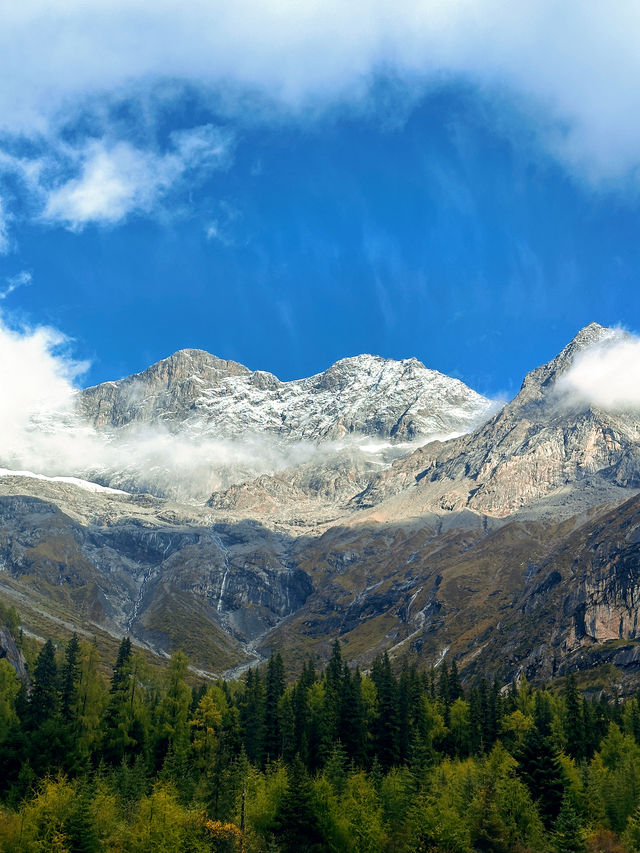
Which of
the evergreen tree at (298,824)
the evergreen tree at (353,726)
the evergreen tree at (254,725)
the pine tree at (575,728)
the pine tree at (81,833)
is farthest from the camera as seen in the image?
the pine tree at (575,728)

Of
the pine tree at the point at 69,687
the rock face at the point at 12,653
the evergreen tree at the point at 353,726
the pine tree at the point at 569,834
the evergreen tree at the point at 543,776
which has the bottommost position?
the pine tree at the point at 569,834

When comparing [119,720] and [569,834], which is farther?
[119,720]

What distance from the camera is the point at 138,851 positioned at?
217ft

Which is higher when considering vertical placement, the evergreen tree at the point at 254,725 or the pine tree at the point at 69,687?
the pine tree at the point at 69,687

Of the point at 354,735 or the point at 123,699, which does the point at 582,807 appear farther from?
the point at 123,699

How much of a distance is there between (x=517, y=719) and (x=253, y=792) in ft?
186

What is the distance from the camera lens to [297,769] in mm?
81625

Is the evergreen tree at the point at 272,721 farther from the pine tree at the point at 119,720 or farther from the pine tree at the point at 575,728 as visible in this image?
the pine tree at the point at 575,728

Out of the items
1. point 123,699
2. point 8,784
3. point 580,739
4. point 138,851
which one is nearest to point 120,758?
point 123,699

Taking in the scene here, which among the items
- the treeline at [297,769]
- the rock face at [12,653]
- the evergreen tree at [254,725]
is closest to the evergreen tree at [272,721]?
the treeline at [297,769]

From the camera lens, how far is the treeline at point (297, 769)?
73.0 metres

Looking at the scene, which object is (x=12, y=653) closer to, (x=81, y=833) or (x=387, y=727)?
(x=387, y=727)

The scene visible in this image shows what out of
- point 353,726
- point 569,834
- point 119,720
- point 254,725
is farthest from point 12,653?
point 569,834

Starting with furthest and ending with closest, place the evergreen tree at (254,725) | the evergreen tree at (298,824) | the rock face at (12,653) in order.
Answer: the rock face at (12,653) < the evergreen tree at (254,725) < the evergreen tree at (298,824)
